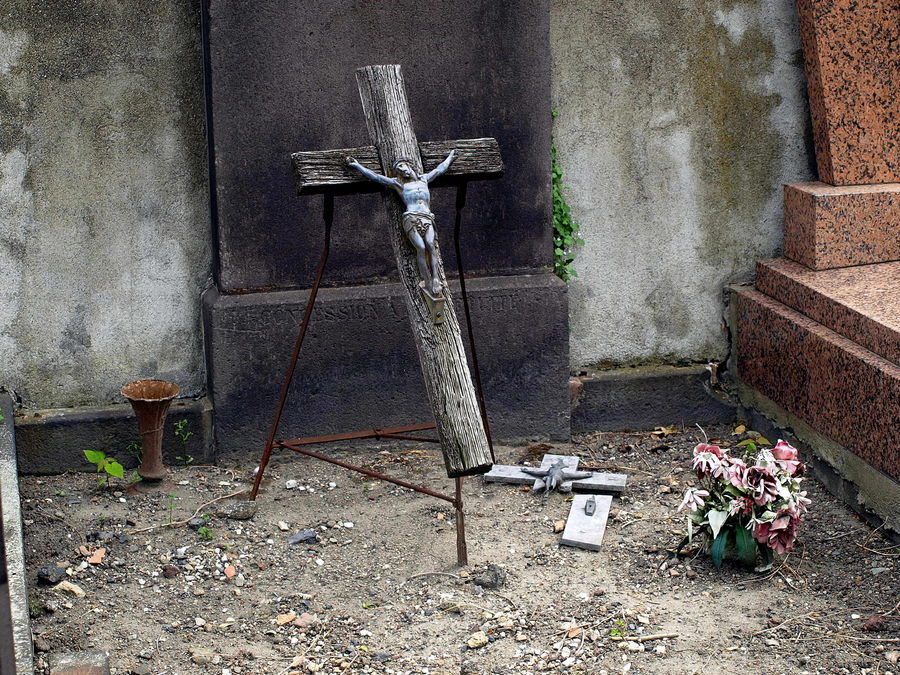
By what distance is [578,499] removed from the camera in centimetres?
443

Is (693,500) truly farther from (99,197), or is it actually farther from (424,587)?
(99,197)

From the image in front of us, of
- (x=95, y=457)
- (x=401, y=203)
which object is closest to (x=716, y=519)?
(x=401, y=203)

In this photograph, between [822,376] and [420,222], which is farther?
[822,376]

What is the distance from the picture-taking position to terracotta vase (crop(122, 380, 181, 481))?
4.46 m

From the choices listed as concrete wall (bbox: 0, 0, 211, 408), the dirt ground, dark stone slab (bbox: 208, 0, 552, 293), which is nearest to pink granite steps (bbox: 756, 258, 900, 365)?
the dirt ground

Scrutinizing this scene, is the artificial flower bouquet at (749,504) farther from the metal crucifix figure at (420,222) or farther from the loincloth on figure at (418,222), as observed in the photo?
the loincloth on figure at (418,222)

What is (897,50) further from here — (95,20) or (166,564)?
(166,564)

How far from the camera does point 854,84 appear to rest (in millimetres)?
4914

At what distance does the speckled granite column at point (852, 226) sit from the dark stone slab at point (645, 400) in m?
0.81

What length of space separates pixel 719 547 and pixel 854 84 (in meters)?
2.34

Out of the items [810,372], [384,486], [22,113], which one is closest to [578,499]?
[384,486]

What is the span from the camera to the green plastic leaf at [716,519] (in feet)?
12.5

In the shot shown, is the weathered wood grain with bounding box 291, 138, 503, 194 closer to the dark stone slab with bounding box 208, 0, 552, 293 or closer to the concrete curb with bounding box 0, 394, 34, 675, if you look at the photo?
the dark stone slab with bounding box 208, 0, 552, 293

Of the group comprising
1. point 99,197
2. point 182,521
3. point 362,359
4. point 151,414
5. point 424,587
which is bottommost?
point 424,587
